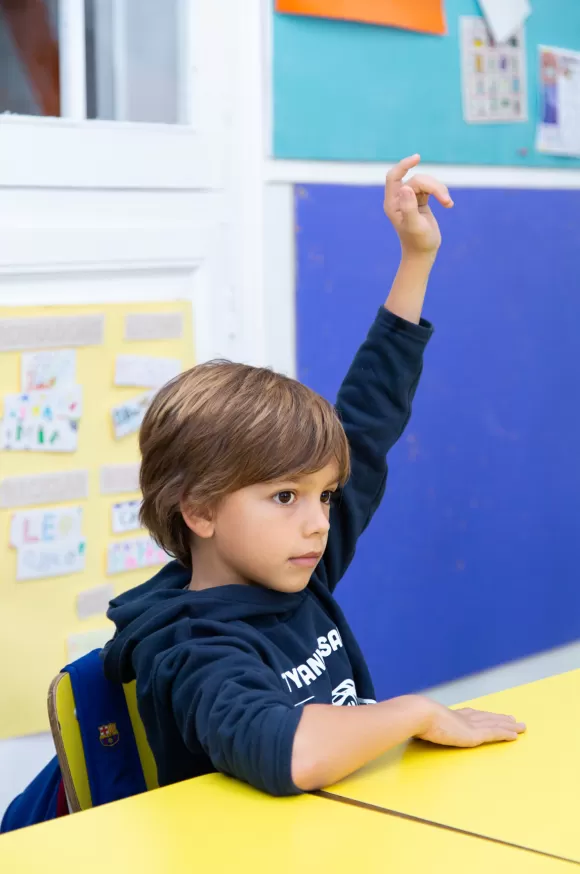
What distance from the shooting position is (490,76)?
2.63 m

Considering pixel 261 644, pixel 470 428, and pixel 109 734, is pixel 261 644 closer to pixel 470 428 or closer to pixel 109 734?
pixel 109 734

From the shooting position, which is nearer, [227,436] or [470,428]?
[227,436]

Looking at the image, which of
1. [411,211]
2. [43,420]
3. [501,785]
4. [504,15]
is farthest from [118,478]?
[504,15]

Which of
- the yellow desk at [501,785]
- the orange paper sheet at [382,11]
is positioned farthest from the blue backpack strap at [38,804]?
the orange paper sheet at [382,11]

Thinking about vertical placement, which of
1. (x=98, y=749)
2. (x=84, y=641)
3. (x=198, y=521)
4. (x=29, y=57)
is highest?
(x=29, y=57)

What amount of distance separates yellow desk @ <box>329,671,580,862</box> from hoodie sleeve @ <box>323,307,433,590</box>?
1.25ft

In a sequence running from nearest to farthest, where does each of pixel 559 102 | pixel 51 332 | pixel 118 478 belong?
1. pixel 51 332
2. pixel 118 478
3. pixel 559 102

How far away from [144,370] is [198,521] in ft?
2.68

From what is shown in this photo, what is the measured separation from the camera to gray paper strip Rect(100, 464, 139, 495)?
2.08 meters

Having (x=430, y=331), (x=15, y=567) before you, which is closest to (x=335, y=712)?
(x=430, y=331)

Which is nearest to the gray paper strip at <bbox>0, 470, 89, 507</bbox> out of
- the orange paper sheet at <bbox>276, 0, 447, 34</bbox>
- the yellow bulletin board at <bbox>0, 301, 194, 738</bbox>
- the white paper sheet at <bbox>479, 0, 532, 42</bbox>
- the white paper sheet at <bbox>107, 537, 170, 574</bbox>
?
the yellow bulletin board at <bbox>0, 301, 194, 738</bbox>

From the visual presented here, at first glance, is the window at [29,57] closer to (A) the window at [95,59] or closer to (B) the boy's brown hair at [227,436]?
(A) the window at [95,59]

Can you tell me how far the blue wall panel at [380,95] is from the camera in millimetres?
2291

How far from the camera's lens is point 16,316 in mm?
1938
